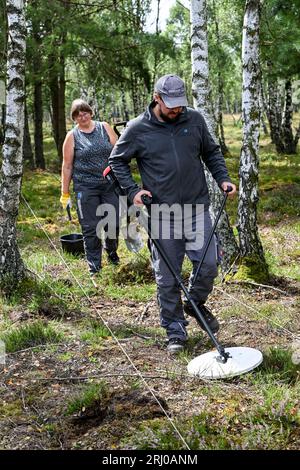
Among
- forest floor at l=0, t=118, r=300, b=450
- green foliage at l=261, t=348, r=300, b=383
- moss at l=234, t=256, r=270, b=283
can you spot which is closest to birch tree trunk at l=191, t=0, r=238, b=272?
moss at l=234, t=256, r=270, b=283

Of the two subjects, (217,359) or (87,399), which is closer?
(87,399)

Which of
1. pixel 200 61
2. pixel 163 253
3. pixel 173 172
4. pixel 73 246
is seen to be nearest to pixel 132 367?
pixel 163 253

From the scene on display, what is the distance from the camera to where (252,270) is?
7.01 metres

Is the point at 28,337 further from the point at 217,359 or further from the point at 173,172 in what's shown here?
the point at 173,172

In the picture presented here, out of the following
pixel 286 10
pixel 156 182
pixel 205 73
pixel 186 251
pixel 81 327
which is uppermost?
pixel 286 10

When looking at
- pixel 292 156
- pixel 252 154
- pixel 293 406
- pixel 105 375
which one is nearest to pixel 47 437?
pixel 105 375

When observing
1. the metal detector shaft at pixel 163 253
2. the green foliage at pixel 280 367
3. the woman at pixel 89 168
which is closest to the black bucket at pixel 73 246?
the woman at pixel 89 168

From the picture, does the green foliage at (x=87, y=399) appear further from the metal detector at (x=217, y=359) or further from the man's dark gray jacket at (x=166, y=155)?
the man's dark gray jacket at (x=166, y=155)

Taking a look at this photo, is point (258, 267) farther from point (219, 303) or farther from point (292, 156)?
point (292, 156)

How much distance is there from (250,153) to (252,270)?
1.48m

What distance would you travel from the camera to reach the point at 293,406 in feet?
12.4

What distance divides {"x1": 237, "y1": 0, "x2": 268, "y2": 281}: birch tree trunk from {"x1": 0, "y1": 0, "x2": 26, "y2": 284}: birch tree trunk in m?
2.75

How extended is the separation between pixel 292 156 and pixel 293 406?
1824 cm

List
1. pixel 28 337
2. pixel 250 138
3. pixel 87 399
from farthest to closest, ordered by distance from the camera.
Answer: pixel 250 138
pixel 28 337
pixel 87 399
